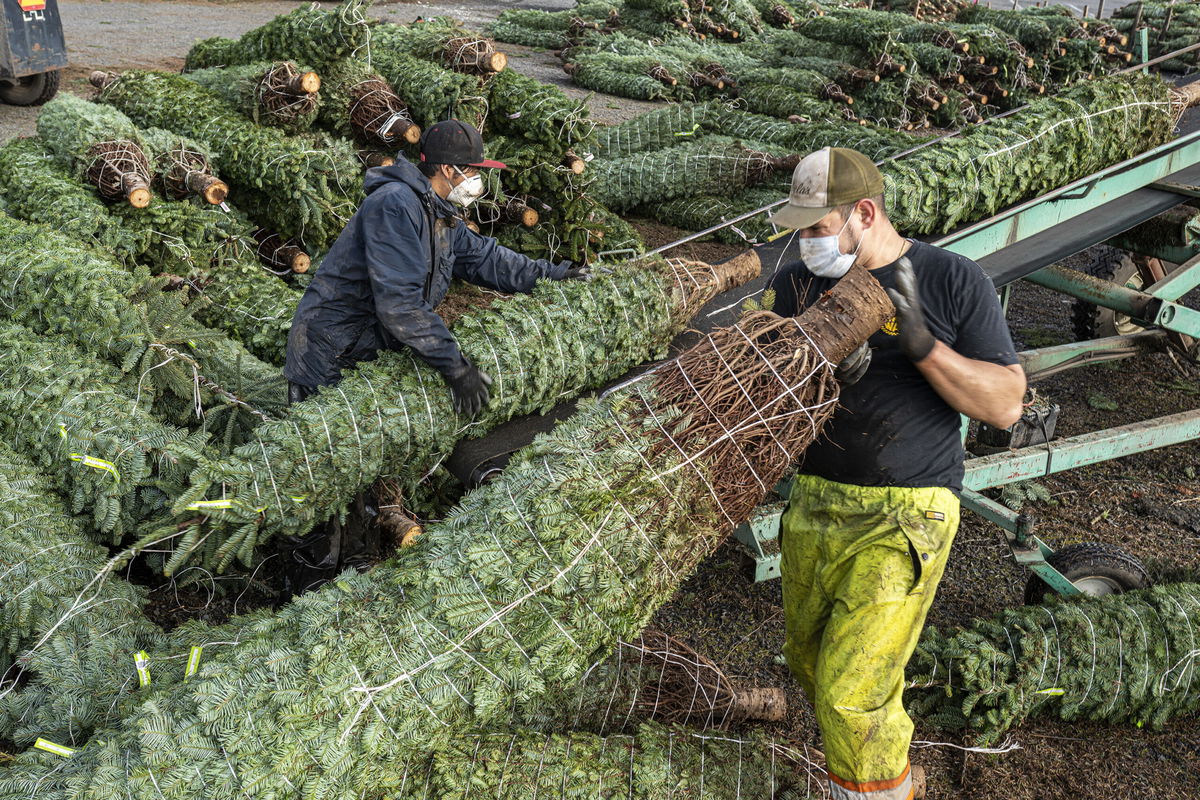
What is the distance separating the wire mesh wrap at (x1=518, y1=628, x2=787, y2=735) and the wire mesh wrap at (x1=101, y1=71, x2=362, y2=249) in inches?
194

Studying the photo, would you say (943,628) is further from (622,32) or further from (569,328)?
(622,32)

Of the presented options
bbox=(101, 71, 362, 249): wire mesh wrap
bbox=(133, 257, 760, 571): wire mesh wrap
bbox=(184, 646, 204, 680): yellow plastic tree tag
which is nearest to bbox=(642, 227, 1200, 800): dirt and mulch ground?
bbox=(133, 257, 760, 571): wire mesh wrap

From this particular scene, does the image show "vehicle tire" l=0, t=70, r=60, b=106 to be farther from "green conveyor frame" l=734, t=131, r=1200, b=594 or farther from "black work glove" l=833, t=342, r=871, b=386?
"black work glove" l=833, t=342, r=871, b=386

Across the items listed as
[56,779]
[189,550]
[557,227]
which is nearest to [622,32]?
[557,227]

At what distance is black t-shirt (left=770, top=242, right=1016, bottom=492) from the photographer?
319 cm

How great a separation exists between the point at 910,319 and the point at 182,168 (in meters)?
6.31

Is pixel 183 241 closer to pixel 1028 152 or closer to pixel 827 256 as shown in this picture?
pixel 827 256

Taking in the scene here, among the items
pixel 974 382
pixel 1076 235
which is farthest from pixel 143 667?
pixel 1076 235

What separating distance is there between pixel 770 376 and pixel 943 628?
2.65 metres

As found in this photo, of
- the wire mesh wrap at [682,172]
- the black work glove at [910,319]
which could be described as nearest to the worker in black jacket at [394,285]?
the black work glove at [910,319]

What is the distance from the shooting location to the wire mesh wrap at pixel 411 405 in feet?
14.1

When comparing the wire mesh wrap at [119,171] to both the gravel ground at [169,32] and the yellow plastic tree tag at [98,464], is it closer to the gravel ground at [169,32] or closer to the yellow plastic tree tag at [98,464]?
the yellow plastic tree tag at [98,464]

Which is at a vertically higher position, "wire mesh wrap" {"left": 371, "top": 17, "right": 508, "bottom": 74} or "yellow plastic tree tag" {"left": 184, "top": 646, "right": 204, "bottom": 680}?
"wire mesh wrap" {"left": 371, "top": 17, "right": 508, "bottom": 74}

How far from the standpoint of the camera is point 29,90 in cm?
1179
